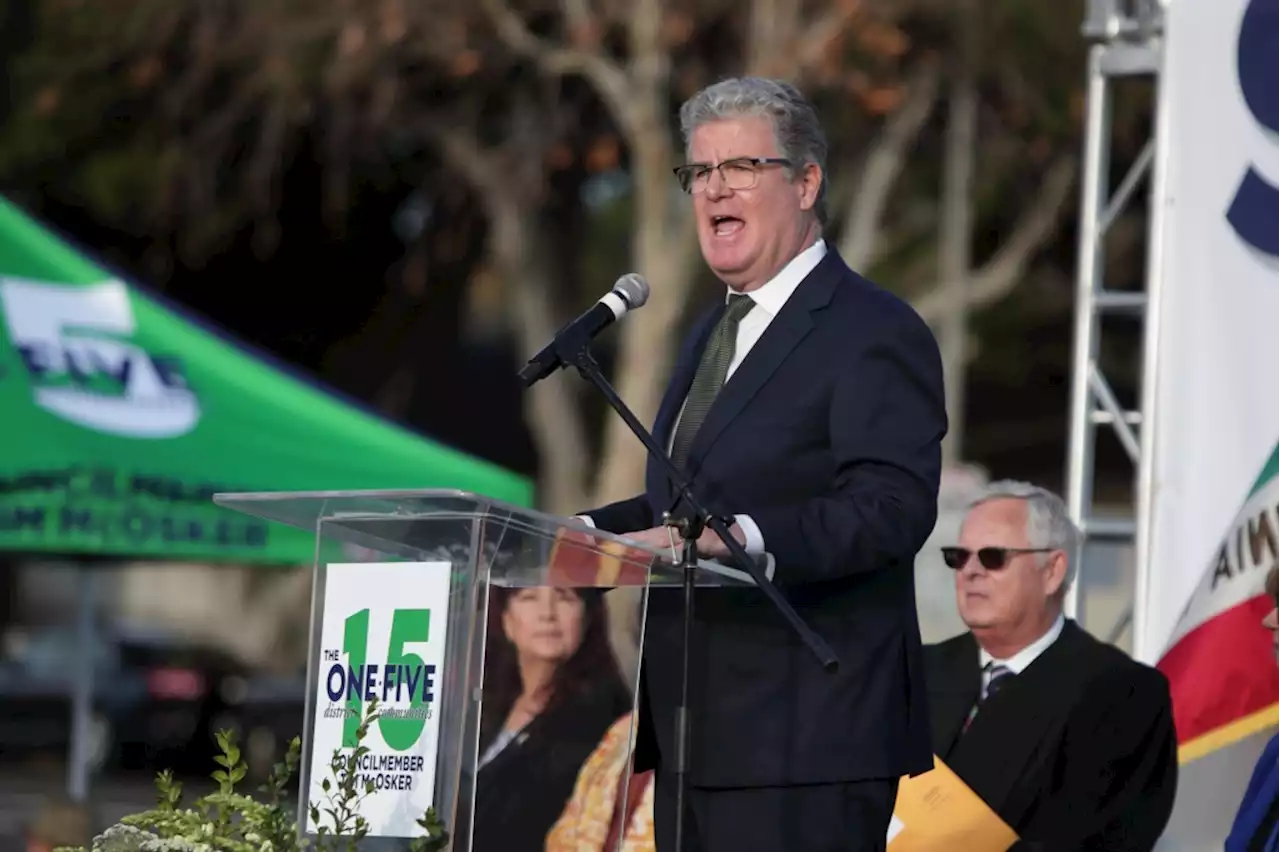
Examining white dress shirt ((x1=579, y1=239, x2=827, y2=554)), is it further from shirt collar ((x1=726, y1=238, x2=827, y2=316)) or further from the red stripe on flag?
the red stripe on flag

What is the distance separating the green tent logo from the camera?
8906 mm

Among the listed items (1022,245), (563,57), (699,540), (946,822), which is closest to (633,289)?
(699,540)

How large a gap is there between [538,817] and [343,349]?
777 inches

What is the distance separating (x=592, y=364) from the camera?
3.67 m

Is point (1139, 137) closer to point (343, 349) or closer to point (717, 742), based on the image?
point (343, 349)

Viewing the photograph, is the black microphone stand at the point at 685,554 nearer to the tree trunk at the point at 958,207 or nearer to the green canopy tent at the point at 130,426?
the green canopy tent at the point at 130,426

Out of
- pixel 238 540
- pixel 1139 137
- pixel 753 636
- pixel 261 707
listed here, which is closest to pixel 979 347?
pixel 1139 137

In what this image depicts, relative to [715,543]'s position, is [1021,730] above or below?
below

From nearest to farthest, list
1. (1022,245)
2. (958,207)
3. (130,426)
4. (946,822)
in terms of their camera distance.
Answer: (946,822) < (130,426) < (1022,245) < (958,207)

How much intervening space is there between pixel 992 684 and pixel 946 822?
66 centimetres

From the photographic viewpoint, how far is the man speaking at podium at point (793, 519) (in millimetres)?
3693

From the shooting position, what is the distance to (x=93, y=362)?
9.03 meters

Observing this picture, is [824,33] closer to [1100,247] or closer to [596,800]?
[1100,247]

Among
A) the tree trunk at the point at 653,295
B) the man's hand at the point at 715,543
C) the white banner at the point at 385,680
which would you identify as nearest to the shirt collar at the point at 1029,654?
the man's hand at the point at 715,543
